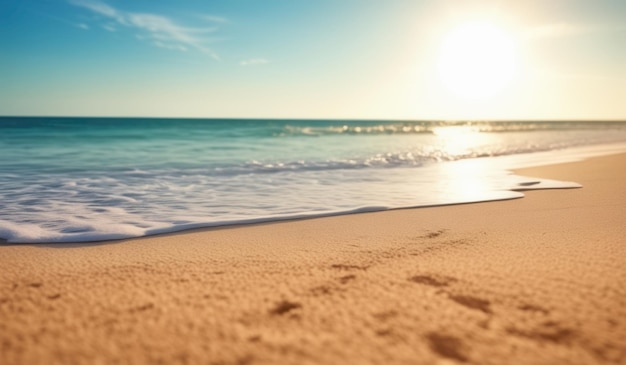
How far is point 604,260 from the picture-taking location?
11.8ft

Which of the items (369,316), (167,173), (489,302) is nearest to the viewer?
(369,316)

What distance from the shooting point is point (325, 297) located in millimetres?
3031

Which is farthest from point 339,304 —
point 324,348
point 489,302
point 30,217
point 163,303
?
point 30,217

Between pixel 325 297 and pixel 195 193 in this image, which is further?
pixel 195 193

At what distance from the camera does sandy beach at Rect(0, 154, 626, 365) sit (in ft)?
7.67

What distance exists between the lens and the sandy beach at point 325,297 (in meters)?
2.34

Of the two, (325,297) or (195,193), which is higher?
(195,193)

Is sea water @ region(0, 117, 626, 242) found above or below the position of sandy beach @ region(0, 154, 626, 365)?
above

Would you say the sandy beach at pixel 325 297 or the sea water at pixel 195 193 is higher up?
the sea water at pixel 195 193

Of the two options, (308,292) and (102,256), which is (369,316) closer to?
(308,292)

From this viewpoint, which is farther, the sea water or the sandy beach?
the sea water

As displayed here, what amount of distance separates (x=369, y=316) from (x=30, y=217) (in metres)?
5.39

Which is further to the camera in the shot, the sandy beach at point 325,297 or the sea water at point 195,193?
the sea water at point 195,193

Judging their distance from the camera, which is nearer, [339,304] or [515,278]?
[339,304]
